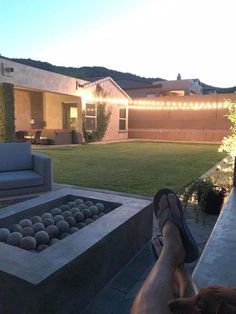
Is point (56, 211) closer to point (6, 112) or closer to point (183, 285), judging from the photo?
point (183, 285)

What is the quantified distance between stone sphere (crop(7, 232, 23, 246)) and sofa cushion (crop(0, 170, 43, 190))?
6.33 ft

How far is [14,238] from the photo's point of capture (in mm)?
1854

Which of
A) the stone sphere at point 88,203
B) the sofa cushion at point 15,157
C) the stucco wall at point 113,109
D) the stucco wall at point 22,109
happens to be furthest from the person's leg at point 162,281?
the stucco wall at point 113,109

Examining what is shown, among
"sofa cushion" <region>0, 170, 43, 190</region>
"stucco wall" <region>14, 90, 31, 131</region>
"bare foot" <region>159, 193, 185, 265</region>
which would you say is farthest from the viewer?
"stucco wall" <region>14, 90, 31, 131</region>

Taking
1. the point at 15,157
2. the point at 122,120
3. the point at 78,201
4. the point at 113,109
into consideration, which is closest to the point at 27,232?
the point at 78,201

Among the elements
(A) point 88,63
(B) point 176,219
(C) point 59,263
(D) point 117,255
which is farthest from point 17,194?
(A) point 88,63

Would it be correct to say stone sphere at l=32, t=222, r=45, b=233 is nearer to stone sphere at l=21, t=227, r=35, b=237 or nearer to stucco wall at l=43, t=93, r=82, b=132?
stone sphere at l=21, t=227, r=35, b=237

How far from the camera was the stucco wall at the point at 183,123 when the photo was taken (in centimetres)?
1582

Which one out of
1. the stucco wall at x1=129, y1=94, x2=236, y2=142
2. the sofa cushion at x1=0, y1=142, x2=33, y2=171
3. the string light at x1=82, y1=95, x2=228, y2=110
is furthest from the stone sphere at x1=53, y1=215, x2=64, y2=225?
the stucco wall at x1=129, y1=94, x2=236, y2=142

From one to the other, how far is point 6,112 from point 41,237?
9649 mm

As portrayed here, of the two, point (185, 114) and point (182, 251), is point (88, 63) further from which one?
point (182, 251)

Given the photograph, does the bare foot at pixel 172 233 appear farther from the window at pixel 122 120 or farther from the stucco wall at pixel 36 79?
the window at pixel 122 120

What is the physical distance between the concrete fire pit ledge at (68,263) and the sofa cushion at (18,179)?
1.38m

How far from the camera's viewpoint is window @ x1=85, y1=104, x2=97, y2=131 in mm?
14508
